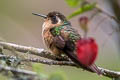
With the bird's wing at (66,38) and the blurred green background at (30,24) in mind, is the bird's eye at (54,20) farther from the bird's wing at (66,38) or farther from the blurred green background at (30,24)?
the blurred green background at (30,24)

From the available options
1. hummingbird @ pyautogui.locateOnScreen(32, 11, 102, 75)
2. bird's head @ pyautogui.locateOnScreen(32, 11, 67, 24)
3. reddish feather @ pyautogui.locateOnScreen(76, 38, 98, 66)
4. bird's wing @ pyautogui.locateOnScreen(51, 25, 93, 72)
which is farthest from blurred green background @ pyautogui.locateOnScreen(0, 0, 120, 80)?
reddish feather @ pyautogui.locateOnScreen(76, 38, 98, 66)

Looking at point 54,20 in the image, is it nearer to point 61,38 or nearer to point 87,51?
point 61,38

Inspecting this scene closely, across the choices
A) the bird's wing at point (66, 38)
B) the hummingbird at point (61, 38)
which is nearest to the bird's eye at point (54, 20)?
the hummingbird at point (61, 38)

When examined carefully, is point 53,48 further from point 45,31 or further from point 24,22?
point 24,22

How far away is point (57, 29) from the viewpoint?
433cm

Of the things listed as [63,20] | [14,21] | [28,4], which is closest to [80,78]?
[63,20]

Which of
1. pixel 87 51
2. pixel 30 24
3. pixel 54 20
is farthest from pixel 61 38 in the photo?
pixel 30 24

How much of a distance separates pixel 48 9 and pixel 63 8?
424 mm

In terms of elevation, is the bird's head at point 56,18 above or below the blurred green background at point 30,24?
above

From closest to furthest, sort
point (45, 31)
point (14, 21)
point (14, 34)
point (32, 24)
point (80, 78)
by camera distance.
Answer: point (45, 31), point (80, 78), point (14, 34), point (14, 21), point (32, 24)

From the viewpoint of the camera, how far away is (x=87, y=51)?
2.20 m

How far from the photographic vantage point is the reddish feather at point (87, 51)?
2.12m

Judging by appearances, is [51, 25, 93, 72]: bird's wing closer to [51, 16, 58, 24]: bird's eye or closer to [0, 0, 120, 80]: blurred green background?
[51, 16, 58, 24]: bird's eye

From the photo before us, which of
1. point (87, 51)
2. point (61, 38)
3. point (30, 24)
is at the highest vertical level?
point (87, 51)
